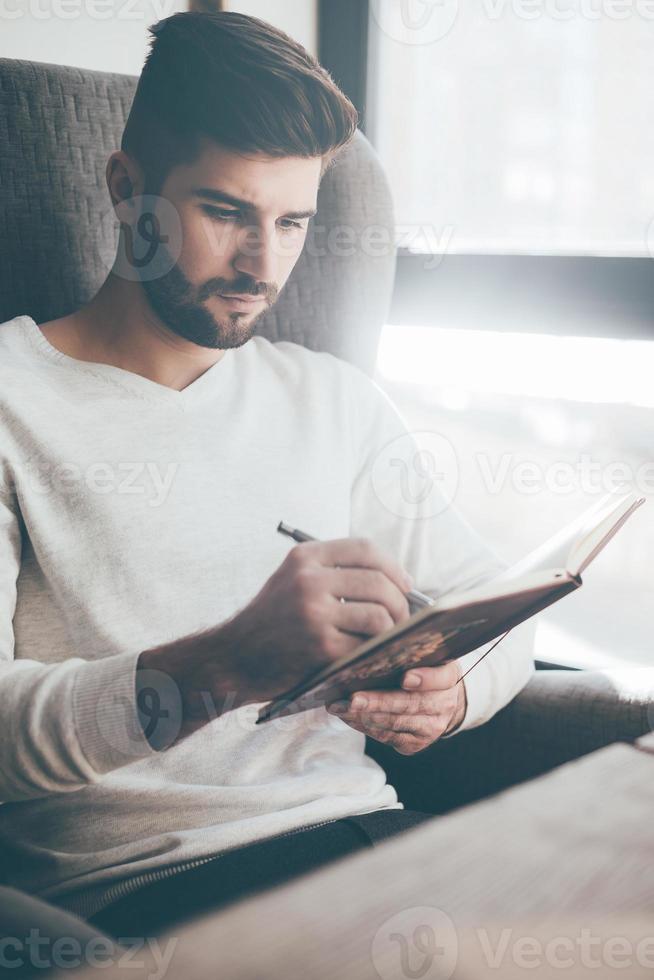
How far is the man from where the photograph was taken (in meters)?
0.71

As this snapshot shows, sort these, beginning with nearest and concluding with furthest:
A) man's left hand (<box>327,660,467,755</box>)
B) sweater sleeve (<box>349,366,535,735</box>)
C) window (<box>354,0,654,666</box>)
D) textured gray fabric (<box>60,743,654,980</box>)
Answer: textured gray fabric (<box>60,743,654,980</box>) → man's left hand (<box>327,660,467,755</box>) → sweater sleeve (<box>349,366,535,735</box>) → window (<box>354,0,654,666</box>)

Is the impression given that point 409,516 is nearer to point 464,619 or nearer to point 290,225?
point 290,225

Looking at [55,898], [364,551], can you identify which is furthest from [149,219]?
[55,898]

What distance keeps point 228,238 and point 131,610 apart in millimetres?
406

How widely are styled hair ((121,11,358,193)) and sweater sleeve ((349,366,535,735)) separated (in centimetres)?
32

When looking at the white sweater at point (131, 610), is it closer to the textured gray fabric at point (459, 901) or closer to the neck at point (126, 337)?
the neck at point (126, 337)

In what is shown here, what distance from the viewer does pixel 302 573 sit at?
2.18ft

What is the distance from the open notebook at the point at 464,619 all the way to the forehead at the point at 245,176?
0.47 meters

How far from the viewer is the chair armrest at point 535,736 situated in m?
0.96

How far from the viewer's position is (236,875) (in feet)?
2.57

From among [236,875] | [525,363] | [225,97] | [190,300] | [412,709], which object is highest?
[225,97]

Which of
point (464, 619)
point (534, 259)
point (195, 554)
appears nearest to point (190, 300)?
point (195, 554)

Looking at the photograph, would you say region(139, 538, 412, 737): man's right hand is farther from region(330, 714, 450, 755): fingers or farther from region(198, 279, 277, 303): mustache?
region(198, 279, 277, 303): mustache

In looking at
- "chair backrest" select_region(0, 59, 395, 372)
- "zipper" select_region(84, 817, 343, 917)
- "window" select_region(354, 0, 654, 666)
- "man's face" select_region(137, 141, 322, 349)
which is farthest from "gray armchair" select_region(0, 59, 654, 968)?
"window" select_region(354, 0, 654, 666)
